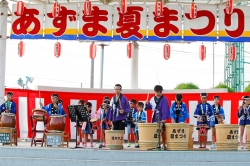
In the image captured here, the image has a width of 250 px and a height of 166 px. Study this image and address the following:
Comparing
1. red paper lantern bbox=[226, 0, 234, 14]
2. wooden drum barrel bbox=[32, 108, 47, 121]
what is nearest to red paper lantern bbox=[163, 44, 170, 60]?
red paper lantern bbox=[226, 0, 234, 14]

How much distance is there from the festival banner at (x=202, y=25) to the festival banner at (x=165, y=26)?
0.21m

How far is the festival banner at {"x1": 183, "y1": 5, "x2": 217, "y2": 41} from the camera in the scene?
50.0 feet

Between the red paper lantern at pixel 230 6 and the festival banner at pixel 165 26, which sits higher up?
the red paper lantern at pixel 230 6

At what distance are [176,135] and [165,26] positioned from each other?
559cm

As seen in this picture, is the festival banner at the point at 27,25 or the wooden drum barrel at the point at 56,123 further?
the festival banner at the point at 27,25

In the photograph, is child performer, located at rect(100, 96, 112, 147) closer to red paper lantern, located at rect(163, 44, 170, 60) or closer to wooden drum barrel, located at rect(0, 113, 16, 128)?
wooden drum barrel, located at rect(0, 113, 16, 128)

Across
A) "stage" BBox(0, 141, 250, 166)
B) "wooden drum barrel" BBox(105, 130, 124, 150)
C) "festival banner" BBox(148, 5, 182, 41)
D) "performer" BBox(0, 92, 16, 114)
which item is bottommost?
"stage" BBox(0, 141, 250, 166)

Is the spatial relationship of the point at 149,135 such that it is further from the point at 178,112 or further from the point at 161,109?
the point at 178,112

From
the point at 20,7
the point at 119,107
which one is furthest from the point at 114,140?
the point at 20,7

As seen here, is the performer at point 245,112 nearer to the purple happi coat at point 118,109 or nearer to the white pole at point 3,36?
the purple happi coat at point 118,109

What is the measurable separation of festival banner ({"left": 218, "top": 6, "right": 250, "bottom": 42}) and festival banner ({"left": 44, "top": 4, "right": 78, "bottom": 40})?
4.51 metres

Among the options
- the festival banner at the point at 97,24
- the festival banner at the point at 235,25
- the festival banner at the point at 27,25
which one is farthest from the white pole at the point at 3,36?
the festival banner at the point at 235,25

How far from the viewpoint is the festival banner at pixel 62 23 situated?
611 inches

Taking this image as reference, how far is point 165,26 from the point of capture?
15266 mm
